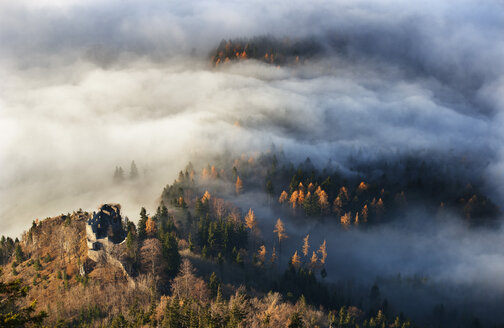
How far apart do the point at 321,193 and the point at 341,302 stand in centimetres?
5116

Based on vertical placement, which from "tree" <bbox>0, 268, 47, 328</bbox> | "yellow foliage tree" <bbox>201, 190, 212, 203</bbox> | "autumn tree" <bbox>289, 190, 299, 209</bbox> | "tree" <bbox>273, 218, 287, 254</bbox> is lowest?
"tree" <bbox>273, 218, 287, 254</bbox>

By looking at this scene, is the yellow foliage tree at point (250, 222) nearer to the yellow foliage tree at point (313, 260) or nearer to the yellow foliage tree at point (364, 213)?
the yellow foliage tree at point (313, 260)

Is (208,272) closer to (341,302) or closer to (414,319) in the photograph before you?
(341,302)

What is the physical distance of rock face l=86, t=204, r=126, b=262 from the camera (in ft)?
361

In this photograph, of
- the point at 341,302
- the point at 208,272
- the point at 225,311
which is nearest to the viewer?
the point at 225,311

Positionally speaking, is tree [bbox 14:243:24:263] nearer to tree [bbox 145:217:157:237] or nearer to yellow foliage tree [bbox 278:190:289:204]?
tree [bbox 145:217:157:237]

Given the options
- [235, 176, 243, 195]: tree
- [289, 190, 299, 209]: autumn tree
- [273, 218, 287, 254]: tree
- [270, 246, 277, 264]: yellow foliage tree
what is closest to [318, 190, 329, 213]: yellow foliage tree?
[289, 190, 299, 209]: autumn tree

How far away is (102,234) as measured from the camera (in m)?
112

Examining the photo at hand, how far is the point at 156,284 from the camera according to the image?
108 metres

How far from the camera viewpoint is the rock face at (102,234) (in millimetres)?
110062

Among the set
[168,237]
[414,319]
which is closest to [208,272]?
[168,237]

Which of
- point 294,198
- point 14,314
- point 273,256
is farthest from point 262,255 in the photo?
point 14,314

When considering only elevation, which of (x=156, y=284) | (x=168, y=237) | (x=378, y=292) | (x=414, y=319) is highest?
(x=168, y=237)

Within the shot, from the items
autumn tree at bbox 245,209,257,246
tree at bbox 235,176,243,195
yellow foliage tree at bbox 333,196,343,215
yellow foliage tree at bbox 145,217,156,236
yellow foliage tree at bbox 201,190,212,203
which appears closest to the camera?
yellow foliage tree at bbox 145,217,156,236
